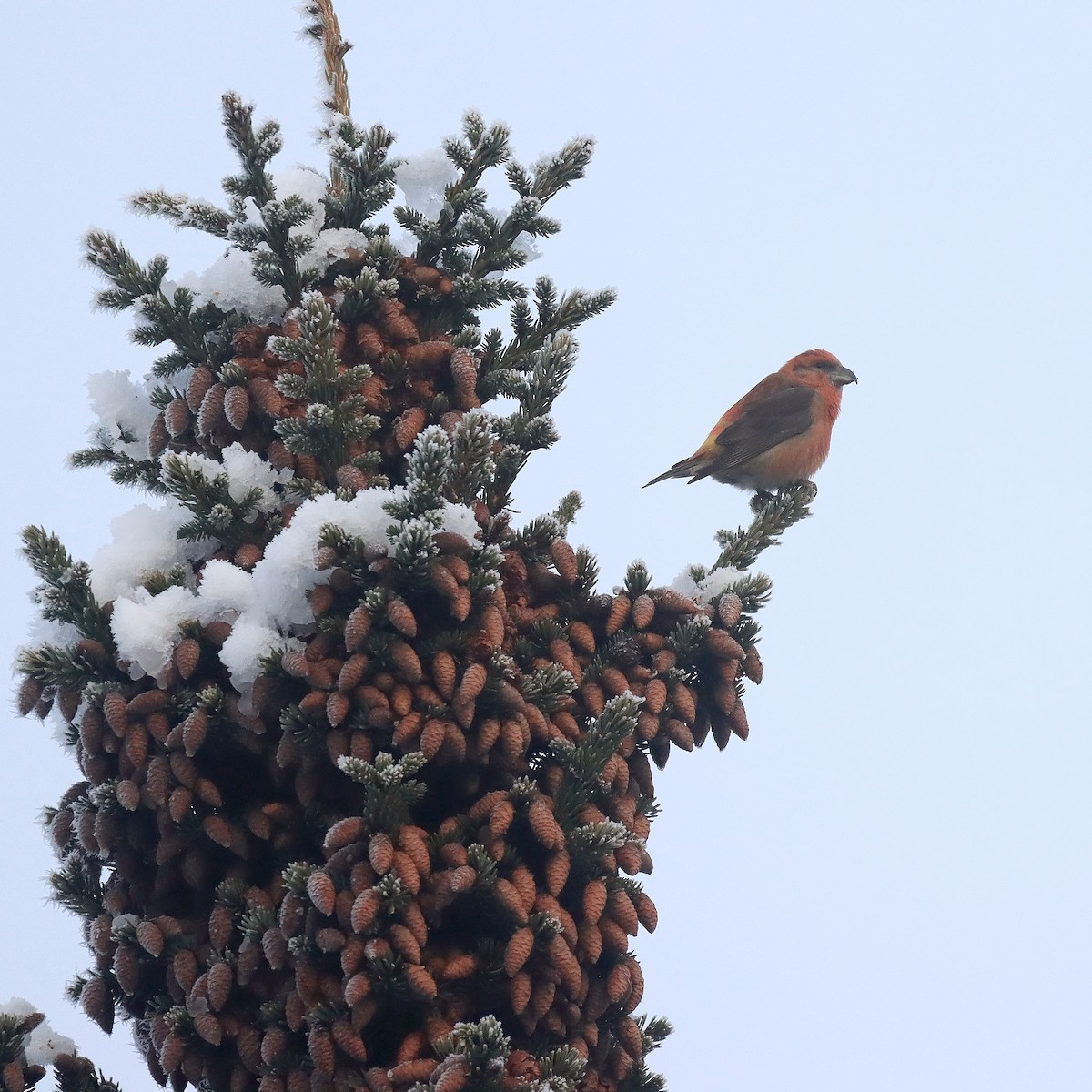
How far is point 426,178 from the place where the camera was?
3398 millimetres

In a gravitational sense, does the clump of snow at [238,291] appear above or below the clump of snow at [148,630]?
above

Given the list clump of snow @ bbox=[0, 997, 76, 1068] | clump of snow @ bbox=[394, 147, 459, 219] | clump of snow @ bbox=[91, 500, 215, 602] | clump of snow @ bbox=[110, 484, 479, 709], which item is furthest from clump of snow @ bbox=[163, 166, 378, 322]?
clump of snow @ bbox=[0, 997, 76, 1068]

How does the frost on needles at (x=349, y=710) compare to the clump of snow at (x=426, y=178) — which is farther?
the clump of snow at (x=426, y=178)

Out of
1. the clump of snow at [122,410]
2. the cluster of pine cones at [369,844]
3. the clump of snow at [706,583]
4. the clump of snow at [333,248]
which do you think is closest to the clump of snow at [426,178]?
the clump of snow at [333,248]

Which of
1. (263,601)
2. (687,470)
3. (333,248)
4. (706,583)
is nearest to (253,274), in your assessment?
(333,248)

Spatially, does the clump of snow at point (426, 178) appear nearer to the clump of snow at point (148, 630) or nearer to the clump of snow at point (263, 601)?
the clump of snow at point (263, 601)

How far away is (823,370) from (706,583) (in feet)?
13.0

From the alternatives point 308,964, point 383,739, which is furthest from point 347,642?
point 308,964

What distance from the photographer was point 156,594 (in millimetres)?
2775

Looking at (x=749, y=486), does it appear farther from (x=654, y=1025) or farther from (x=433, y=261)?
(x=654, y=1025)

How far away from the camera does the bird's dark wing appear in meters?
6.17

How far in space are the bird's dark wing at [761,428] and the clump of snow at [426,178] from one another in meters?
3.04

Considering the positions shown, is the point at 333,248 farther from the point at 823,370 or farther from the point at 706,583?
the point at 823,370

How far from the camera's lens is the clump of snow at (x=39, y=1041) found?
262 centimetres
